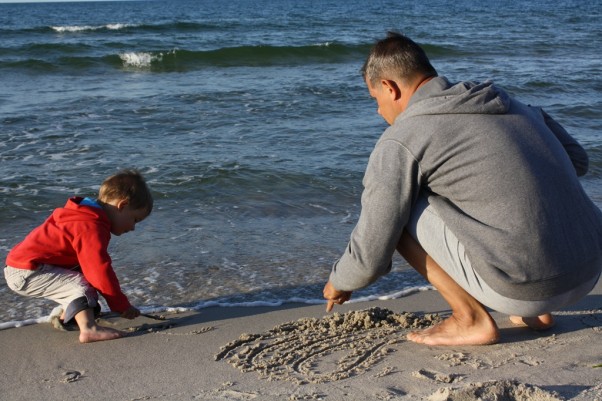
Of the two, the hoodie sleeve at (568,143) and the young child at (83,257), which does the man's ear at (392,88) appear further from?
the young child at (83,257)

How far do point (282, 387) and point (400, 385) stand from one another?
440 mm

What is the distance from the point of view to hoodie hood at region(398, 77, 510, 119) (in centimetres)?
266

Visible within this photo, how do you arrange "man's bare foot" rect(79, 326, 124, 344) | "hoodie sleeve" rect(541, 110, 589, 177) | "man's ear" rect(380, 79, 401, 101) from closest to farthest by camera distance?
"man's ear" rect(380, 79, 401, 101)
"hoodie sleeve" rect(541, 110, 589, 177)
"man's bare foot" rect(79, 326, 124, 344)

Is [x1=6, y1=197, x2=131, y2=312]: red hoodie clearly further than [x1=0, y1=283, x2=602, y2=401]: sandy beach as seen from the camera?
Yes

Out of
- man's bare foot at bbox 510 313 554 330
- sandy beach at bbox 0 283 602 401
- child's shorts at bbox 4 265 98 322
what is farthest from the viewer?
child's shorts at bbox 4 265 98 322

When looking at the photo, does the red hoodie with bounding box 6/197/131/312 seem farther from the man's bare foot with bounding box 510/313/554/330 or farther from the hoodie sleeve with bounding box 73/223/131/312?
the man's bare foot with bounding box 510/313/554/330

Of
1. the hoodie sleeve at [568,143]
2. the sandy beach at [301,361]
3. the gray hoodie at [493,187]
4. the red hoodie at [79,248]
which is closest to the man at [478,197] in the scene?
the gray hoodie at [493,187]

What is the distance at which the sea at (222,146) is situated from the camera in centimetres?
445

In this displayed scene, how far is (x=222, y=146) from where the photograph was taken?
756 centimetres

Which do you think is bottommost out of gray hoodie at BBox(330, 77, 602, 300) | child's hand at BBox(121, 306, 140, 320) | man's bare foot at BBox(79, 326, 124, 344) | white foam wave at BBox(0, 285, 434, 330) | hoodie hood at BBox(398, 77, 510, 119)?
white foam wave at BBox(0, 285, 434, 330)

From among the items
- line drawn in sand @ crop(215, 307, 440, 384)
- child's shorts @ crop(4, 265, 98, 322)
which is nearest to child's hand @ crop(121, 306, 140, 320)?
child's shorts @ crop(4, 265, 98, 322)

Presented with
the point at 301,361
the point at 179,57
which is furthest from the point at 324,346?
the point at 179,57

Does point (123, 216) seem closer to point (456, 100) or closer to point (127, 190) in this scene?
point (127, 190)

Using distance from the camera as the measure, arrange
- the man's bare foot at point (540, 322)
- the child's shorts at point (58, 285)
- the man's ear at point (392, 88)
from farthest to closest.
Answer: the child's shorts at point (58, 285)
the man's bare foot at point (540, 322)
the man's ear at point (392, 88)
